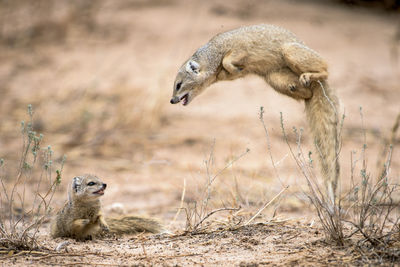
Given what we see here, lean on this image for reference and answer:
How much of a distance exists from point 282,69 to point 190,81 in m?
0.84

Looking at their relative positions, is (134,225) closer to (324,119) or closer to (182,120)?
(324,119)

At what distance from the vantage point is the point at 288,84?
4.20 metres

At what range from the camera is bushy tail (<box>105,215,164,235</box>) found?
412 cm

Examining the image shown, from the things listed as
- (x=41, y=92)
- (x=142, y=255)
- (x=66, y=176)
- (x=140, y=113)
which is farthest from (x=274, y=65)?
(x=41, y=92)

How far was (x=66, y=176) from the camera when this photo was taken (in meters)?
6.71

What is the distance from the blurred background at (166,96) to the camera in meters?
6.53

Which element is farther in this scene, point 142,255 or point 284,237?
point 284,237

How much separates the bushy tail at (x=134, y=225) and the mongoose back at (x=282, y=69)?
110 centimetres

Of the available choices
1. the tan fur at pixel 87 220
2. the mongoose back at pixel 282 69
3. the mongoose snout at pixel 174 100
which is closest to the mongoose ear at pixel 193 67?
the mongoose back at pixel 282 69

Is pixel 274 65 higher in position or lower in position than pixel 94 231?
higher

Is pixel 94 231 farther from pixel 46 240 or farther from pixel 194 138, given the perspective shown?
pixel 194 138

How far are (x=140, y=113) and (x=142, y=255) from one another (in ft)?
17.5

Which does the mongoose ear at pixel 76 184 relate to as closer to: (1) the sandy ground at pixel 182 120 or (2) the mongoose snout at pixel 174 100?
(1) the sandy ground at pixel 182 120

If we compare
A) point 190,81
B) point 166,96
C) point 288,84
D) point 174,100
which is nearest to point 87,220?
point 174,100
